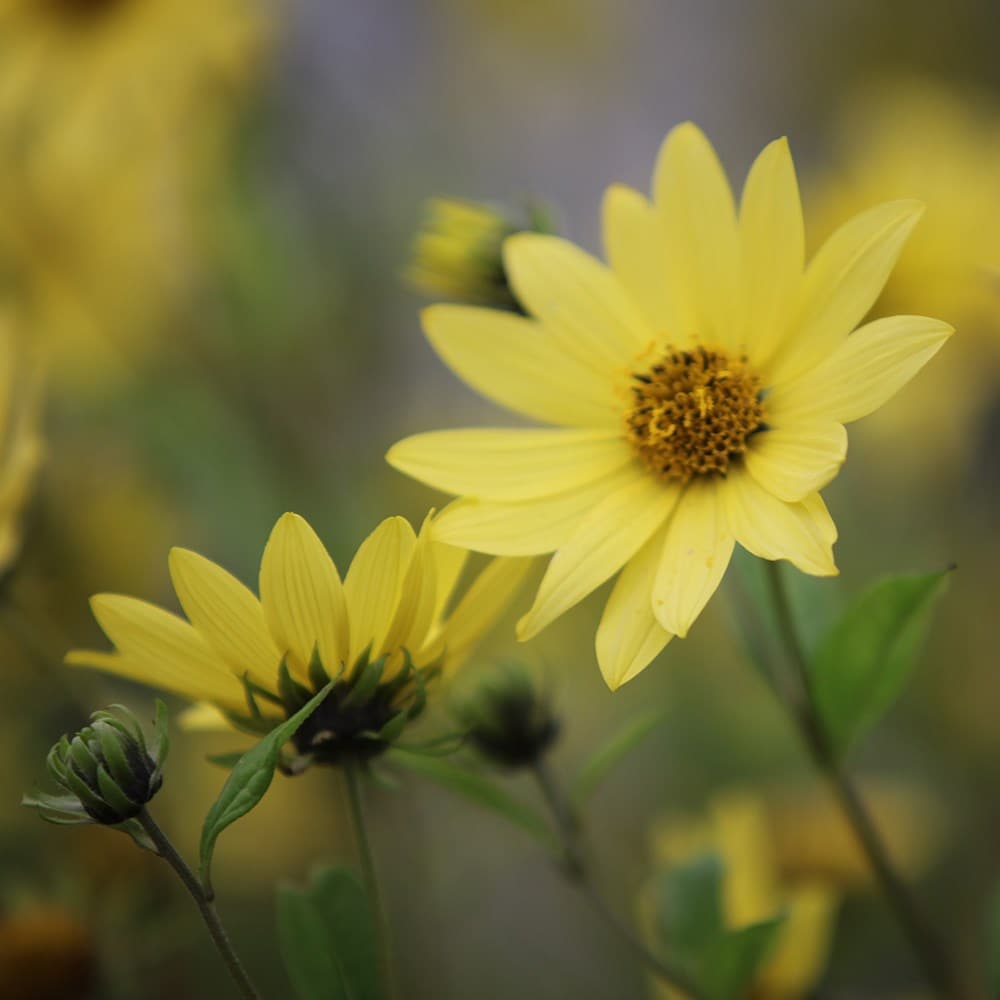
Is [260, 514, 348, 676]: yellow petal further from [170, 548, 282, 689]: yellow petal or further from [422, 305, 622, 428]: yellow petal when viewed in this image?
[422, 305, 622, 428]: yellow petal

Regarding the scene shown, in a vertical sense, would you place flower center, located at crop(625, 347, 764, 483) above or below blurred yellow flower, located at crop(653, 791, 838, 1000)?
above

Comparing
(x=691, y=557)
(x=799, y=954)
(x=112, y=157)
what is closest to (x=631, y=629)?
(x=691, y=557)

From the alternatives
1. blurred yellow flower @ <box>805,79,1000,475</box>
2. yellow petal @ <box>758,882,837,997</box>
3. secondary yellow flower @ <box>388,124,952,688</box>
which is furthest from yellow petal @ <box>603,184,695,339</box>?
blurred yellow flower @ <box>805,79,1000,475</box>

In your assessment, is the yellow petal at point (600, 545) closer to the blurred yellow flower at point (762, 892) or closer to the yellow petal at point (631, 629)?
the yellow petal at point (631, 629)

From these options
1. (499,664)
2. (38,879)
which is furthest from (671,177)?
(38,879)

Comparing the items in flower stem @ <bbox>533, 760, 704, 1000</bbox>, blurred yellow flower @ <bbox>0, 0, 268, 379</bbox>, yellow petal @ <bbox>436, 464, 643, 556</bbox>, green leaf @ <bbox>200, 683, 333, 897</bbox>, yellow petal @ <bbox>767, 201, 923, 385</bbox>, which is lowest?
flower stem @ <bbox>533, 760, 704, 1000</bbox>

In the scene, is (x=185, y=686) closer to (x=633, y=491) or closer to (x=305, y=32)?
(x=633, y=491)

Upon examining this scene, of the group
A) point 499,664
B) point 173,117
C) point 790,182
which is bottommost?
point 499,664
